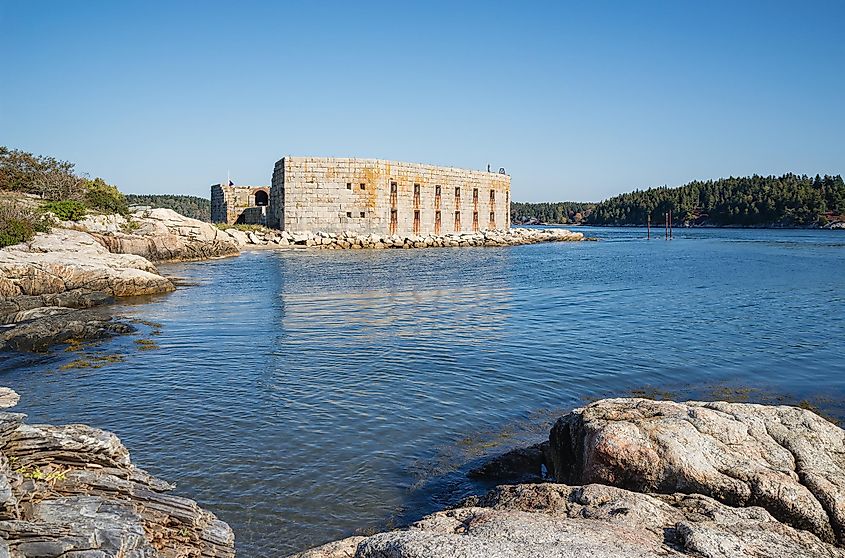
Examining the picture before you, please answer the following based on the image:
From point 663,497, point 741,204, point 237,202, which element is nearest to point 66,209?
point 237,202

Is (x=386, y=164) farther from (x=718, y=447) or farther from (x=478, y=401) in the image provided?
(x=718, y=447)

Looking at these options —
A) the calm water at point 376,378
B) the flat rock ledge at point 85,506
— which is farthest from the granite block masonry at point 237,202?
the flat rock ledge at point 85,506

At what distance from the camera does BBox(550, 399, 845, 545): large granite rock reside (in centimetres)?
495

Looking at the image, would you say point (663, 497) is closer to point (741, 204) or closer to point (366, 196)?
point (366, 196)

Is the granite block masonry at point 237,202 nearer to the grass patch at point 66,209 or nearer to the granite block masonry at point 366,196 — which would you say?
the granite block masonry at point 366,196

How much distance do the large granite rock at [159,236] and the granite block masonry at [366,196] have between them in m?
8.82

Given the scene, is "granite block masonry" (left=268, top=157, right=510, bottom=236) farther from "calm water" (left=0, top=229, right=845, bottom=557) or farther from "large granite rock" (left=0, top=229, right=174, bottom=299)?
"calm water" (left=0, top=229, right=845, bottom=557)

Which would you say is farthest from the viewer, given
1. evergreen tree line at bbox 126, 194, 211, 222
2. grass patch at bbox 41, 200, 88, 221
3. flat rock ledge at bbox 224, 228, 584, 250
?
evergreen tree line at bbox 126, 194, 211, 222

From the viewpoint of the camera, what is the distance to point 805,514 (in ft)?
15.8

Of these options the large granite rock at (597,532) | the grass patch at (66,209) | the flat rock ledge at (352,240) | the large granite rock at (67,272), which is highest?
the grass patch at (66,209)

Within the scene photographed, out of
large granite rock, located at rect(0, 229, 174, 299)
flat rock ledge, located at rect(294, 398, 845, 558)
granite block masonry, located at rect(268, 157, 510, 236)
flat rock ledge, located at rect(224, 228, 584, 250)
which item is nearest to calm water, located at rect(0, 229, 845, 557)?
large granite rock, located at rect(0, 229, 174, 299)

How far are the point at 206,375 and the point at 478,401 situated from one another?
Result: 16.0 ft

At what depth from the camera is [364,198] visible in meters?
50.5

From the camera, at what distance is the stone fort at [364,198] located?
49.3 m
